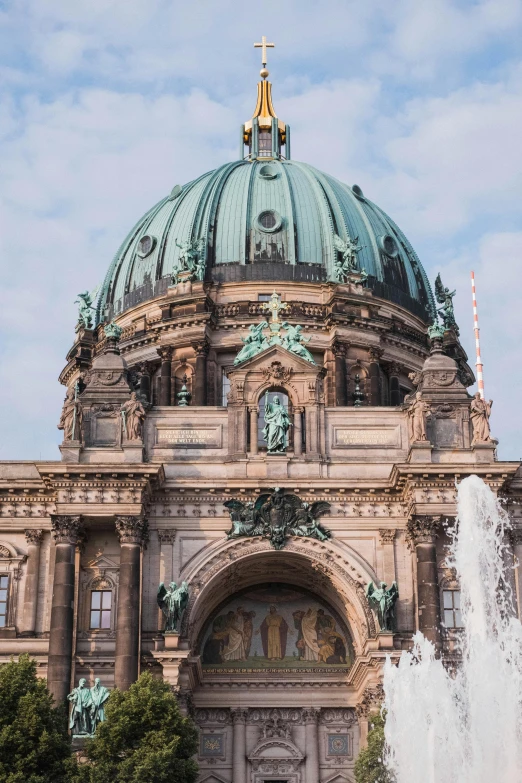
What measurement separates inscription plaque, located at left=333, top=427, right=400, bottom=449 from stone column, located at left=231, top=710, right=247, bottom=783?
10291 millimetres

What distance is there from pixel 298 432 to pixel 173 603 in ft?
25.3

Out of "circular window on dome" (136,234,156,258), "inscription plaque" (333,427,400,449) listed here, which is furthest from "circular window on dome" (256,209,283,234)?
"inscription plaque" (333,427,400,449)

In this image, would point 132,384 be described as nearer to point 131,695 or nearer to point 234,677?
point 234,677

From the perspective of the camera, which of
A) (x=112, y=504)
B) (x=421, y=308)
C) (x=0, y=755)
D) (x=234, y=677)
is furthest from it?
(x=421, y=308)

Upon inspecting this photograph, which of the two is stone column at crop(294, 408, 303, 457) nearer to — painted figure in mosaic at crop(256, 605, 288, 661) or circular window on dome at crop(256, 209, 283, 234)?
painted figure in mosaic at crop(256, 605, 288, 661)

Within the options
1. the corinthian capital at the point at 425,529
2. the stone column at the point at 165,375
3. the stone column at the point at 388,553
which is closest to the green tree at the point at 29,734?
the stone column at the point at 388,553

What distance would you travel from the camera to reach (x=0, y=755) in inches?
1497

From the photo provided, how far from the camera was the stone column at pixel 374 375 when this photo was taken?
2221 inches

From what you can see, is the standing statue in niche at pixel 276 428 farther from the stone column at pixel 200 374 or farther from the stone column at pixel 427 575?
the stone column at pixel 200 374

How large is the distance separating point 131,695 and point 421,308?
28.5 meters

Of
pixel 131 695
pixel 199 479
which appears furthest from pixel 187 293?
pixel 131 695

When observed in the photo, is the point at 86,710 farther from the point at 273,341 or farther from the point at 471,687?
the point at 273,341

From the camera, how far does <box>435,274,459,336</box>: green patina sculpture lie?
63544 millimetres

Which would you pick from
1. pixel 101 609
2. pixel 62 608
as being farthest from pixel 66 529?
pixel 101 609
